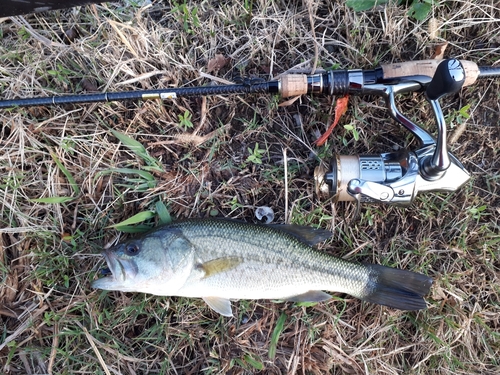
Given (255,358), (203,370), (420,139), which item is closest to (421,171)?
(420,139)

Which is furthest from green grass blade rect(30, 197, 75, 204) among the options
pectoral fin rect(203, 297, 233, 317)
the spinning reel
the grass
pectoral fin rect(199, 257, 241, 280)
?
the spinning reel

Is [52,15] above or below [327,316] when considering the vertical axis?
above

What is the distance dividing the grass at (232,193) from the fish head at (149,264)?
0.36m

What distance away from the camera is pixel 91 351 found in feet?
9.89

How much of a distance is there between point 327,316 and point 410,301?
63 centimetres

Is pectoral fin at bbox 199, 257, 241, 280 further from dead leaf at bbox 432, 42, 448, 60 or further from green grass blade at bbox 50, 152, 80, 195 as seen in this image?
dead leaf at bbox 432, 42, 448, 60

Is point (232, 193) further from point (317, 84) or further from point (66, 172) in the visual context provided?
point (66, 172)

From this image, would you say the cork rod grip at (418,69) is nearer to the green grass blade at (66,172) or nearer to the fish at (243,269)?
the fish at (243,269)

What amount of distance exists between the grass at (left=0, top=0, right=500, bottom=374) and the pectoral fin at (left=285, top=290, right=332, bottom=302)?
25 centimetres

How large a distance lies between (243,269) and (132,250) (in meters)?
0.77

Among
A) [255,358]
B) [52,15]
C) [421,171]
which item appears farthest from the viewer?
[52,15]

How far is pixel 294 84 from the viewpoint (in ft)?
8.84

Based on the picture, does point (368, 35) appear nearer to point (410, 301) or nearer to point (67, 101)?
point (410, 301)

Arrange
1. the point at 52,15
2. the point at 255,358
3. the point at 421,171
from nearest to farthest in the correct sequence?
the point at 421,171
the point at 255,358
the point at 52,15
